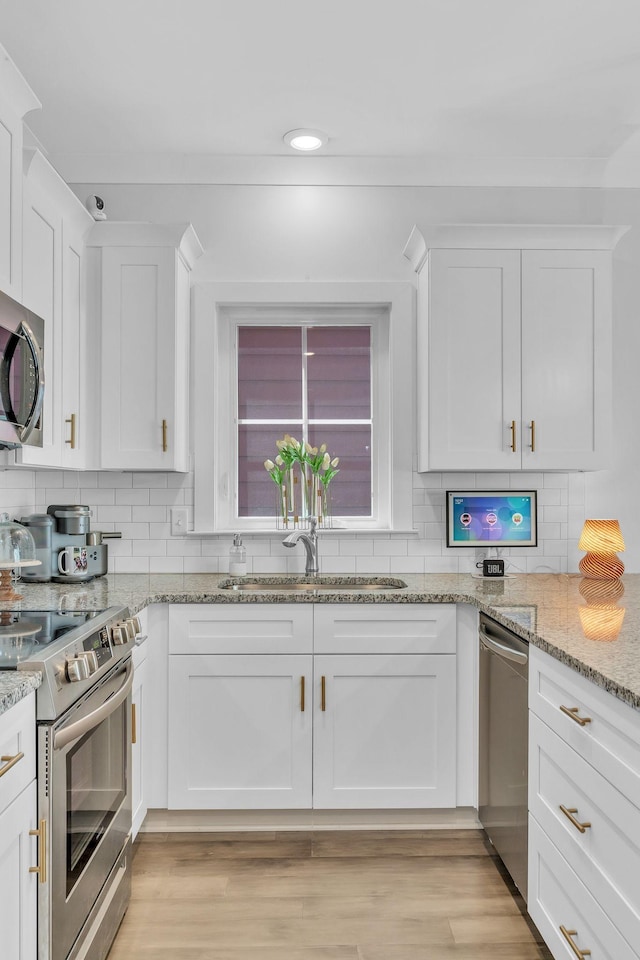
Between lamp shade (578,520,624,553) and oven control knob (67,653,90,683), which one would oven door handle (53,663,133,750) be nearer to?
oven control knob (67,653,90,683)

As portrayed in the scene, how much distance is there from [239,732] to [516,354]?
1848 millimetres

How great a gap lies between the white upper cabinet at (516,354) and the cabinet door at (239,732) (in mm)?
1099

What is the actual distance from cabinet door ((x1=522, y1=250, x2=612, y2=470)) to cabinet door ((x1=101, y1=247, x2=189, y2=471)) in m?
1.46

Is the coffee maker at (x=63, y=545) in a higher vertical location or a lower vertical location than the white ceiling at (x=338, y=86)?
lower

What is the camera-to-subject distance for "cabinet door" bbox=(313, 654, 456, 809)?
8.30 feet

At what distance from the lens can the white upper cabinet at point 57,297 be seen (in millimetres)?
2289

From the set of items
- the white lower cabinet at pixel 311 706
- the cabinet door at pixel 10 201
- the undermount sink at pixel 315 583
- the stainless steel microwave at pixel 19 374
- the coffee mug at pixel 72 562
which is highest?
the cabinet door at pixel 10 201

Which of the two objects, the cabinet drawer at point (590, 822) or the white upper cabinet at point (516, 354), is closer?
the cabinet drawer at point (590, 822)

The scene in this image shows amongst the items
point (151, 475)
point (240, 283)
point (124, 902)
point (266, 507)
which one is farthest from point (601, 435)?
point (124, 902)

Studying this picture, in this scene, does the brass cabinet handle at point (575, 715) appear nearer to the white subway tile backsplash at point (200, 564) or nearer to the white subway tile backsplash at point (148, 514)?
the white subway tile backsplash at point (200, 564)

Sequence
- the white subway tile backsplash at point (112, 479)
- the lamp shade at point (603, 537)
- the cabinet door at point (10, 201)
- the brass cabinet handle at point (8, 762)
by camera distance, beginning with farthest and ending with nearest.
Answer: the white subway tile backsplash at point (112, 479) < the lamp shade at point (603, 537) < the cabinet door at point (10, 201) < the brass cabinet handle at point (8, 762)

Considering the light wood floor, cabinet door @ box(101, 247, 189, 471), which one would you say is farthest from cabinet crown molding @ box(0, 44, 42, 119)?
the light wood floor

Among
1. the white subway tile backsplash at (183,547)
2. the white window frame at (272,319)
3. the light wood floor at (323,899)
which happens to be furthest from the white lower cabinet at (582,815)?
the white subway tile backsplash at (183,547)

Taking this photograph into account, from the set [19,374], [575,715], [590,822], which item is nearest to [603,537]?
[575,715]
